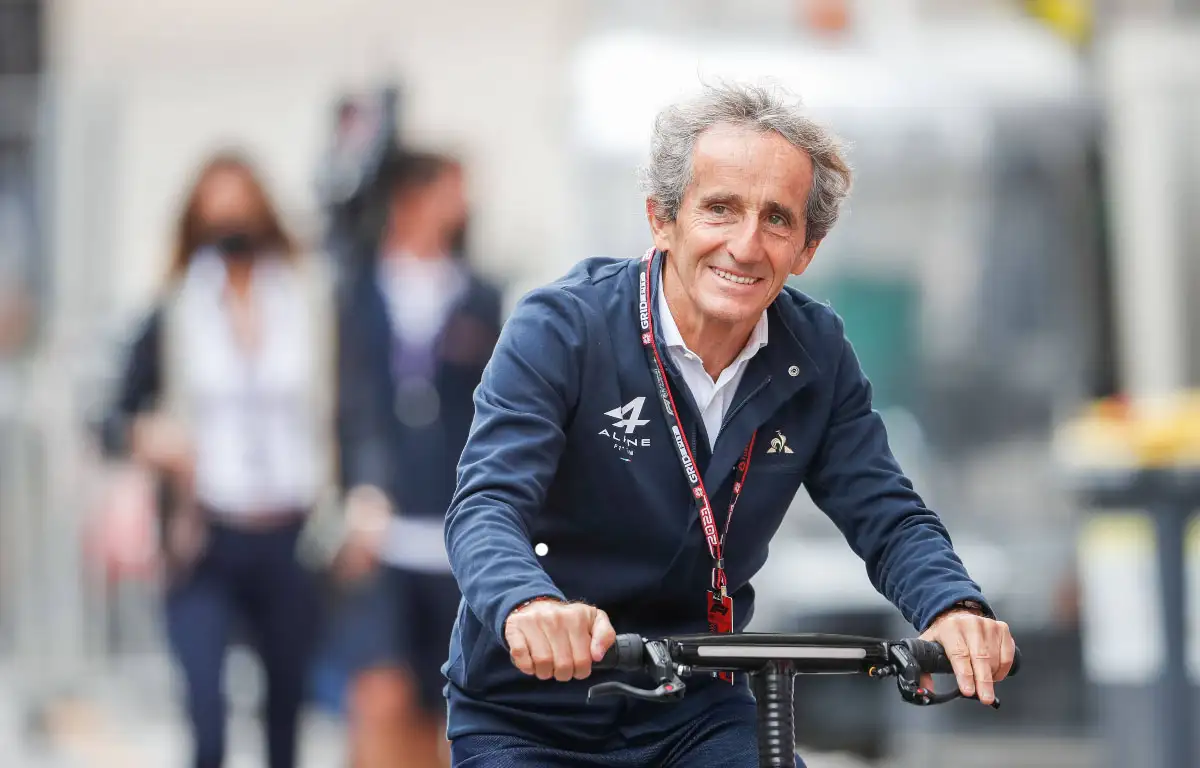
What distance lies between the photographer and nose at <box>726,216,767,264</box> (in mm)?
3098

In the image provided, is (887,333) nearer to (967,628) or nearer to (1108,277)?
(1108,277)

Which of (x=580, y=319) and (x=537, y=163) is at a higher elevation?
(x=537, y=163)

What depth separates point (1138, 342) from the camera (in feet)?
35.7

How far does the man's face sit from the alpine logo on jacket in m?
0.19

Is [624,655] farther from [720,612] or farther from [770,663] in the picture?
[720,612]

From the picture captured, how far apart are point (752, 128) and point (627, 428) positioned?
51cm

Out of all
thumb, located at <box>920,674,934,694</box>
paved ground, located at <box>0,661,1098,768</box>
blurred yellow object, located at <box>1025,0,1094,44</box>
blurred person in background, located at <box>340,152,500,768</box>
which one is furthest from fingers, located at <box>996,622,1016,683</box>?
blurred yellow object, located at <box>1025,0,1094,44</box>

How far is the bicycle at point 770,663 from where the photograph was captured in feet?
9.04

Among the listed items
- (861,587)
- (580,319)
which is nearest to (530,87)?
A: (861,587)

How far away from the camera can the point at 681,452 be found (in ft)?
10.3

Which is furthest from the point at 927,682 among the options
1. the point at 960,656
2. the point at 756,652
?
the point at 756,652

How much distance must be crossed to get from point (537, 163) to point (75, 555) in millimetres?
4195

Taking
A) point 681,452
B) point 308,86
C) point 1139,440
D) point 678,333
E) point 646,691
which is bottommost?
point 646,691

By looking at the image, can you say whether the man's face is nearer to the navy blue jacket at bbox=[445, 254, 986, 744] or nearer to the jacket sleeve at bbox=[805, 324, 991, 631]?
the navy blue jacket at bbox=[445, 254, 986, 744]
